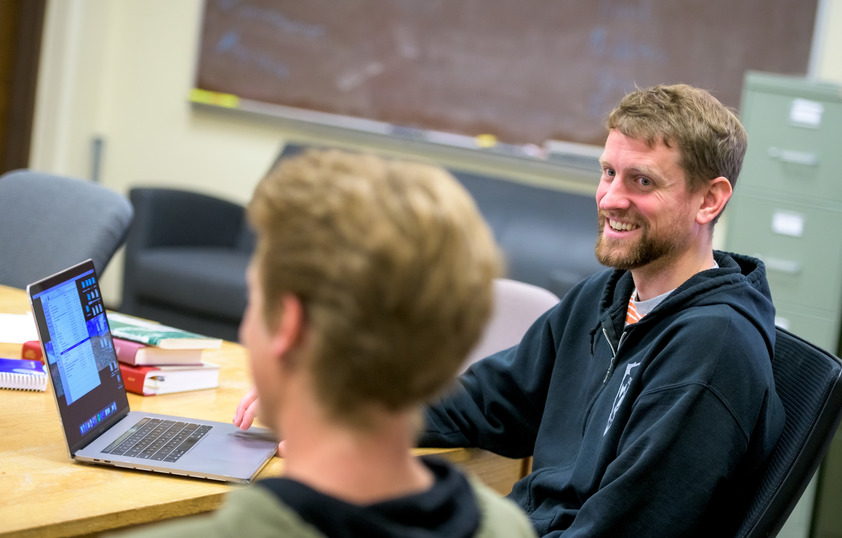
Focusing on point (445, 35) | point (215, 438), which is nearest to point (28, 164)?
point (445, 35)

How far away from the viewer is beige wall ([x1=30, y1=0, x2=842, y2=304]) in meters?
5.01

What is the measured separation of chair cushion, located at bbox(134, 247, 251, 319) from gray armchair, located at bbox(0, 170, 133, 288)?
57.7 inches

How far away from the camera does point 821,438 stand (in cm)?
137

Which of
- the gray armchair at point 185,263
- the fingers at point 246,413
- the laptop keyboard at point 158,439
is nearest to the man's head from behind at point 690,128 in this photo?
the fingers at point 246,413

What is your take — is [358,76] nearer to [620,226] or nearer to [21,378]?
[620,226]

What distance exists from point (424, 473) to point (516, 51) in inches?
149

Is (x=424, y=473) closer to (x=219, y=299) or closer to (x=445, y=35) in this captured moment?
(x=219, y=299)

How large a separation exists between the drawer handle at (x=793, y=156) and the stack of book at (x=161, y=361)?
7.66 feet

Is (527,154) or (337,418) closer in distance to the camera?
(337,418)

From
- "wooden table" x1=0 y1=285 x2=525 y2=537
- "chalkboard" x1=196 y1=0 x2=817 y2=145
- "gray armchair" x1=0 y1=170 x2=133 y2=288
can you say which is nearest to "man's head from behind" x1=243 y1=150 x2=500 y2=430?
"wooden table" x1=0 y1=285 x2=525 y2=537

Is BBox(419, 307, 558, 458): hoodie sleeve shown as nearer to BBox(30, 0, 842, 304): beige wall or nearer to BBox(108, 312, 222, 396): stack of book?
BBox(108, 312, 222, 396): stack of book

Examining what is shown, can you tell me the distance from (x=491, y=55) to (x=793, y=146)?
1.51 metres

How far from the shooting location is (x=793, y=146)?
11.0ft

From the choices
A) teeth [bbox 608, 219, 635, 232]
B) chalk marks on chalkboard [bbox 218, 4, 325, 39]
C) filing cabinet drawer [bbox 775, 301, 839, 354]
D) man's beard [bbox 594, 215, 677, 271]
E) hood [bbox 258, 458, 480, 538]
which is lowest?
filing cabinet drawer [bbox 775, 301, 839, 354]
